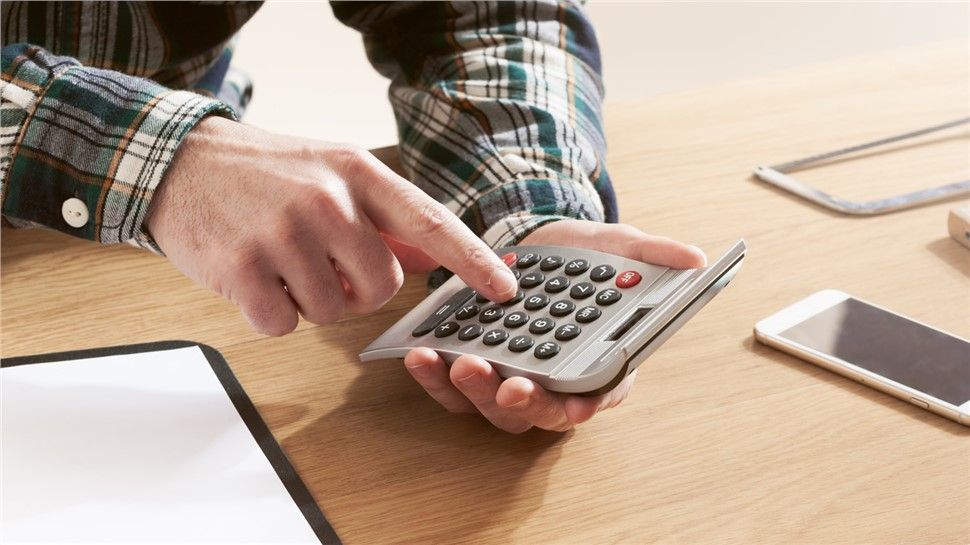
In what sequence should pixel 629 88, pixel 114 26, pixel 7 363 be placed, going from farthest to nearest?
1. pixel 629 88
2. pixel 114 26
3. pixel 7 363

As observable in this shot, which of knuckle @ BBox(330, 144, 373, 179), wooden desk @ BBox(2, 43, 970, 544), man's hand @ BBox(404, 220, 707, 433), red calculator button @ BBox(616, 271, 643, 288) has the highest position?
knuckle @ BBox(330, 144, 373, 179)

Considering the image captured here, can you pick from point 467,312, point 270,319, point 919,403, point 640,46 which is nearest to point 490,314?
point 467,312

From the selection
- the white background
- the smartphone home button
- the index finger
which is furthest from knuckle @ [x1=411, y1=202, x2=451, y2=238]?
the white background

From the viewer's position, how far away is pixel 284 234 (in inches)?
21.0

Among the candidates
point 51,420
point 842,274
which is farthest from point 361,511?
point 842,274

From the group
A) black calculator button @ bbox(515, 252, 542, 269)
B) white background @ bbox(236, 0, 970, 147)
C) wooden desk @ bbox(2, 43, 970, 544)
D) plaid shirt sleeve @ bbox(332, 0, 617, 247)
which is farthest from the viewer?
white background @ bbox(236, 0, 970, 147)

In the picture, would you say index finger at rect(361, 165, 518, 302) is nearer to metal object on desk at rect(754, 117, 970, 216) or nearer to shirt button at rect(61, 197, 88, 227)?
shirt button at rect(61, 197, 88, 227)

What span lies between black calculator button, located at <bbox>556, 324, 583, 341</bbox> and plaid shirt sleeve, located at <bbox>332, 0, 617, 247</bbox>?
0.13m

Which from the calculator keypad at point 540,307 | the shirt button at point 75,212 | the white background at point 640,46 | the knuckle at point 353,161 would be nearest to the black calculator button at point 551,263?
the calculator keypad at point 540,307

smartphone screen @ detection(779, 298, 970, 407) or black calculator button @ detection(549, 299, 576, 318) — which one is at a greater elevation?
black calculator button @ detection(549, 299, 576, 318)

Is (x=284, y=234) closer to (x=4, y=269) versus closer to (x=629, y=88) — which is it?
(x=4, y=269)

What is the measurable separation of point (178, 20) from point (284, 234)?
40 cm

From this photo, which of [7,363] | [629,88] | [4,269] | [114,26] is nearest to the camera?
[7,363]

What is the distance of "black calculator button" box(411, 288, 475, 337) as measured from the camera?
544 millimetres
